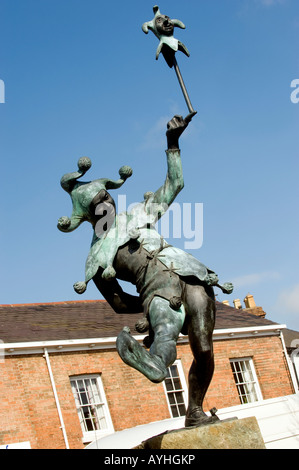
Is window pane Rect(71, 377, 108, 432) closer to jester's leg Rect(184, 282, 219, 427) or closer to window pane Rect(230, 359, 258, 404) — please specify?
window pane Rect(230, 359, 258, 404)

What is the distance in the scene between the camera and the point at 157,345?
434 cm

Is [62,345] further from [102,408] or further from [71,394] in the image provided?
[102,408]

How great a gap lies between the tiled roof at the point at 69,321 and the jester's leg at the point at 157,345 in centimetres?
1373

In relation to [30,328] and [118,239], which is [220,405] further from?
[118,239]

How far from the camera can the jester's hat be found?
505 cm

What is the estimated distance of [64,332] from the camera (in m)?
19.3

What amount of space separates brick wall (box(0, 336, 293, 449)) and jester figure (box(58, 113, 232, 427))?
41.2ft

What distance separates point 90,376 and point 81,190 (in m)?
14.5

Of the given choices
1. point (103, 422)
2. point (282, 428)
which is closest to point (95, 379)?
point (103, 422)

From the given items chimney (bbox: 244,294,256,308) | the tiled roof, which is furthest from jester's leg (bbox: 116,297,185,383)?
chimney (bbox: 244,294,256,308)

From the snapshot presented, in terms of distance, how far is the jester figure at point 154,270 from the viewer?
4.60 metres

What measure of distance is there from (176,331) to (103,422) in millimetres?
14832

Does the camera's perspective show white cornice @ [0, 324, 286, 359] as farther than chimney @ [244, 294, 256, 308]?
No
